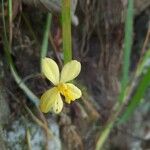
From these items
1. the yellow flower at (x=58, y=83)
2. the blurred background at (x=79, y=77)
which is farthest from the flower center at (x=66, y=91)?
the blurred background at (x=79, y=77)

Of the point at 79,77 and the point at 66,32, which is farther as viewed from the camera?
the point at 79,77

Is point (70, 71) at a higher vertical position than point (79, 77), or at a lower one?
higher

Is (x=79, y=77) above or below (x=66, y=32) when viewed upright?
below

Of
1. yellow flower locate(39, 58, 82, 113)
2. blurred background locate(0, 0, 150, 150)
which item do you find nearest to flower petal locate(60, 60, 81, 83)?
yellow flower locate(39, 58, 82, 113)

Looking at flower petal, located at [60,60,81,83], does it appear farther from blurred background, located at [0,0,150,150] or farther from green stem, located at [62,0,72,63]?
blurred background, located at [0,0,150,150]

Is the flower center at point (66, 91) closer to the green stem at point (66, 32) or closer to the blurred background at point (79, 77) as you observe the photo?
the green stem at point (66, 32)

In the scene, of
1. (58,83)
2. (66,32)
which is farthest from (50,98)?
(66,32)

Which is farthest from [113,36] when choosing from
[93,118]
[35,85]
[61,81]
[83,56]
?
[61,81]

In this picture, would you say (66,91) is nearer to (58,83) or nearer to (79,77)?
(58,83)

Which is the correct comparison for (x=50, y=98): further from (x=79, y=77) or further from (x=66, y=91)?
(x=79, y=77)

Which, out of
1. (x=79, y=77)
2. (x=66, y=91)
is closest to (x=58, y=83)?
(x=66, y=91)
